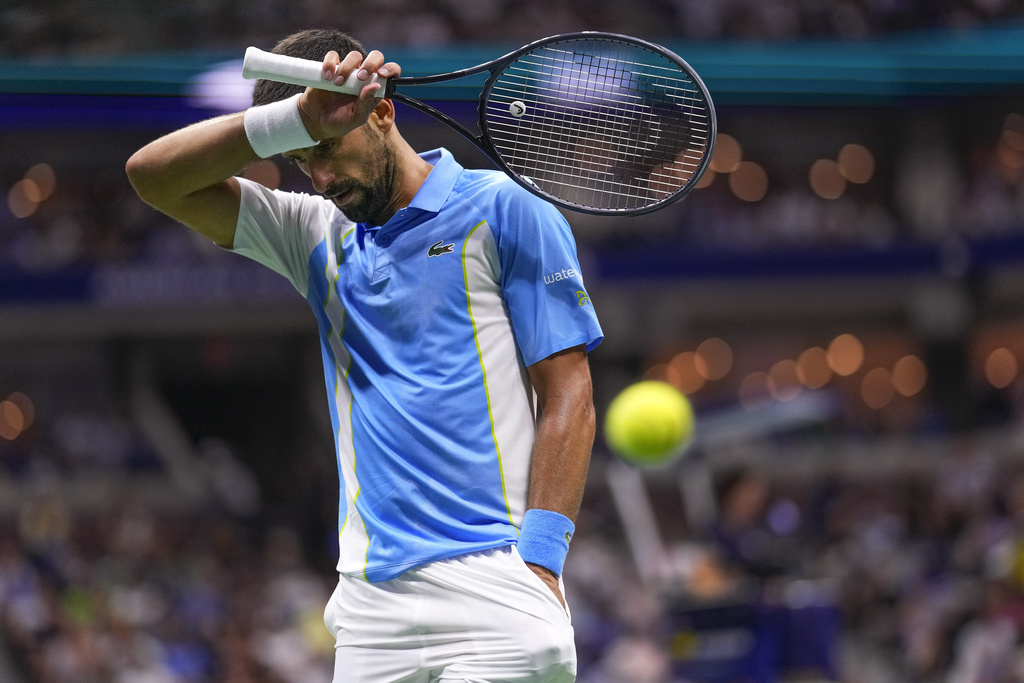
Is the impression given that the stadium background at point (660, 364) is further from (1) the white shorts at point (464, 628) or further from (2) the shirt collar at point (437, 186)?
(1) the white shorts at point (464, 628)

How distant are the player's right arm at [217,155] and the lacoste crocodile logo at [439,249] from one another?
29cm

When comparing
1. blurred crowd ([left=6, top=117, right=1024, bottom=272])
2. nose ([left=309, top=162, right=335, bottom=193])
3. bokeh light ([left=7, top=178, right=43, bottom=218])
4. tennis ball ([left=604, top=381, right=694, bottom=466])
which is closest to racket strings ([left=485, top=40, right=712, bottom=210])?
nose ([left=309, top=162, right=335, bottom=193])

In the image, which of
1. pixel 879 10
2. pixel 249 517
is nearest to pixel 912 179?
pixel 879 10

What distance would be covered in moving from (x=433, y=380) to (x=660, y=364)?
62.5ft

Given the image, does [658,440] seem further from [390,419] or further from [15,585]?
[15,585]

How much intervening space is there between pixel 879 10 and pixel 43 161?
12.9 meters

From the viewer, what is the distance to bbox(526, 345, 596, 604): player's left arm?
2.12 m

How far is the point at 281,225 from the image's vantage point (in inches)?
96.7

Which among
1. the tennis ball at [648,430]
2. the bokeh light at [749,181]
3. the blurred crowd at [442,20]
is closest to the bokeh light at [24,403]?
the blurred crowd at [442,20]

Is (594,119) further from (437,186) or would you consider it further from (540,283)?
(540,283)

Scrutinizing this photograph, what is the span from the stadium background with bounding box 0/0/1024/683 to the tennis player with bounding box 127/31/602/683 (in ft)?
10.5

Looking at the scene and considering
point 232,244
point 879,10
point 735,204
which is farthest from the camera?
point 735,204

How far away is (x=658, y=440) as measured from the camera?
7473mm

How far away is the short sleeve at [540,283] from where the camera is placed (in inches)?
85.5
